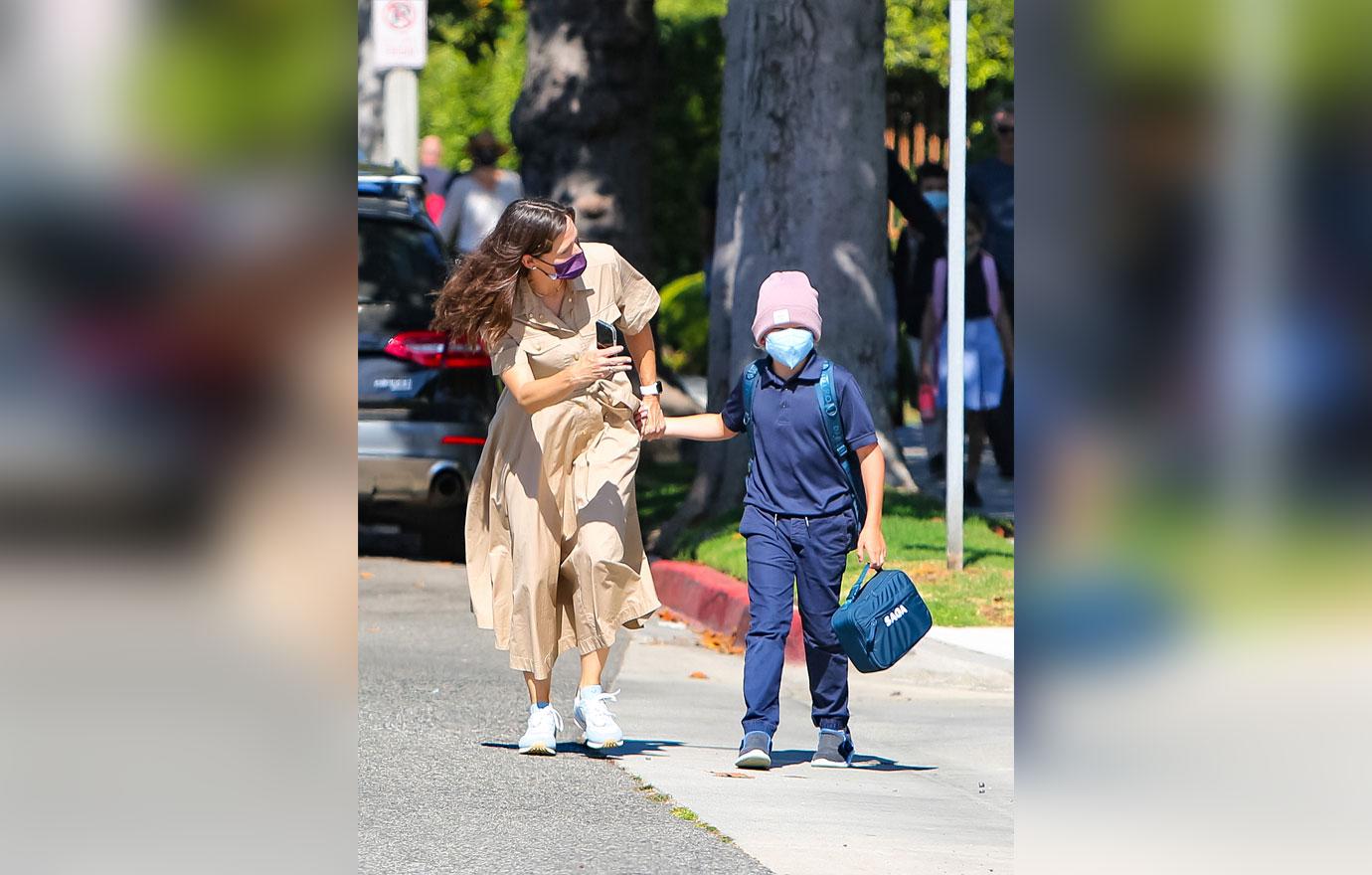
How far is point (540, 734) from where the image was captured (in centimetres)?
662

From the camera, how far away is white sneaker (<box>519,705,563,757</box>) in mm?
6621

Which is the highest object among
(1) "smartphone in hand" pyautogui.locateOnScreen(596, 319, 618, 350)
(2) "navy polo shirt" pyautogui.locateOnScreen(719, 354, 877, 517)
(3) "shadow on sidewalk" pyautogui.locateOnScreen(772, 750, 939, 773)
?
(1) "smartphone in hand" pyautogui.locateOnScreen(596, 319, 618, 350)

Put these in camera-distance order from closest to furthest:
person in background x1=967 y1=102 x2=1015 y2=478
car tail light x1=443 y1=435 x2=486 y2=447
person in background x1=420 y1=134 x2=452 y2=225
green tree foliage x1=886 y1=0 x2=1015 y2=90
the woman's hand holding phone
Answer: the woman's hand holding phone, car tail light x1=443 y1=435 x2=486 y2=447, person in background x1=967 y1=102 x2=1015 y2=478, person in background x1=420 y1=134 x2=452 y2=225, green tree foliage x1=886 y1=0 x2=1015 y2=90

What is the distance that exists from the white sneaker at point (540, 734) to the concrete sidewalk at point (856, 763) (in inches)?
9.6

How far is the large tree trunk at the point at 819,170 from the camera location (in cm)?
1076

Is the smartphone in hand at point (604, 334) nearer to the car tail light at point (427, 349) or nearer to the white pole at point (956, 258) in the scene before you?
the white pole at point (956, 258)

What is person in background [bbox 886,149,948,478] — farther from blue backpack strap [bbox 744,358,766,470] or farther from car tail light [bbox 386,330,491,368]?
blue backpack strap [bbox 744,358,766,470]

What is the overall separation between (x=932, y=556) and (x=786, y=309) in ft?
12.3

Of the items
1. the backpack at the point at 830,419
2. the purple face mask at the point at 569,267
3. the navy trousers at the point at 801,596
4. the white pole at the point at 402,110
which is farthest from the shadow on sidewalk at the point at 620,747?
the white pole at the point at 402,110

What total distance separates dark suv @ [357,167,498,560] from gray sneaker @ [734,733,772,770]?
4727mm

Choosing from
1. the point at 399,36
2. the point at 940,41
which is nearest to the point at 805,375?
the point at 399,36

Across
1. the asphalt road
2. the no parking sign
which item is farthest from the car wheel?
the no parking sign
